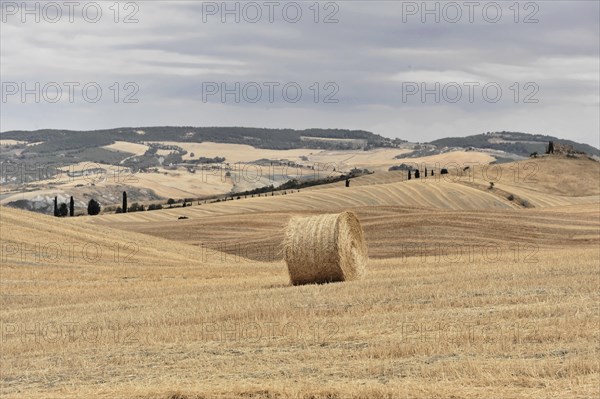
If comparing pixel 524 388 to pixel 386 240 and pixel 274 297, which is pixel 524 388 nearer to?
pixel 274 297

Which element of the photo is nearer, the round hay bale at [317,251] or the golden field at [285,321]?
the golden field at [285,321]

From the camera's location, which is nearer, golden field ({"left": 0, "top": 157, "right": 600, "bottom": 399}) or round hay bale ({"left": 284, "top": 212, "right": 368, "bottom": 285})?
golden field ({"left": 0, "top": 157, "right": 600, "bottom": 399})

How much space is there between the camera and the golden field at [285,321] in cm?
1059

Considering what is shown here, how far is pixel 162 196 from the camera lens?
112 meters

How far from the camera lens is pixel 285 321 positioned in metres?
16.2

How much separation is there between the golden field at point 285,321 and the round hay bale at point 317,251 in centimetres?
81

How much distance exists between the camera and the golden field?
1059 cm

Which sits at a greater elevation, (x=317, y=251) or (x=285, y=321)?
(x=317, y=251)

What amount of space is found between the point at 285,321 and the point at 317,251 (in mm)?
7877

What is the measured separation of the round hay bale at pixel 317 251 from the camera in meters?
23.8

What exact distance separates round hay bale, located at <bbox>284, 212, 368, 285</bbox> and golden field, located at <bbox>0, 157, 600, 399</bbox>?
812 mm

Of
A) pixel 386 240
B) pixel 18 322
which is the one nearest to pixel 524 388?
pixel 18 322

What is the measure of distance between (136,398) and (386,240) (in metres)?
31.4

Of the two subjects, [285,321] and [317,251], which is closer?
[285,321]
